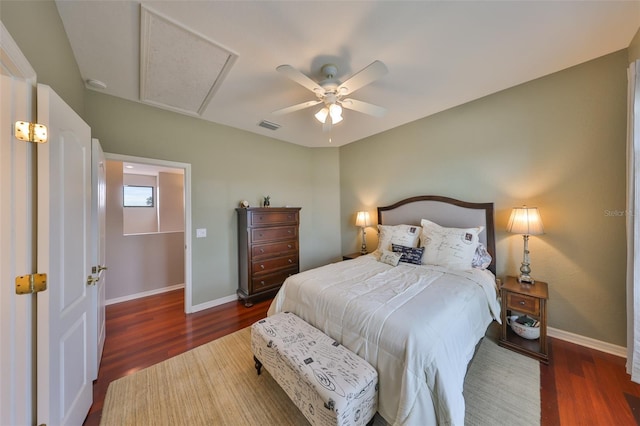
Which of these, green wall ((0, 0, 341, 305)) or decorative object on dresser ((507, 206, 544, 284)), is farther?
decorative object on dresser ((507, 206, 544, 284))

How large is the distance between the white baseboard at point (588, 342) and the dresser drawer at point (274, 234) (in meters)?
3.45

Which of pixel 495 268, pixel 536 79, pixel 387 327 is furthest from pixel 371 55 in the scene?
pixel 495 268

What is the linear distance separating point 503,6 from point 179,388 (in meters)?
3.77

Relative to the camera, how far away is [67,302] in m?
1.30

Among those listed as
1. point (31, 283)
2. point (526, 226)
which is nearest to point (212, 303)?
point (31, 283)

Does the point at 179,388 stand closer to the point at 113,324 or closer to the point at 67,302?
the point at 67,302

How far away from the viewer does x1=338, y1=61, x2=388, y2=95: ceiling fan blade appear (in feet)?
5.21

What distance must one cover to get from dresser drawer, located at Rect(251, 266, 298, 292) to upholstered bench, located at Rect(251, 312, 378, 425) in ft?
5.38

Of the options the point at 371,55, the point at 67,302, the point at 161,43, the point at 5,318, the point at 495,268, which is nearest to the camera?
the point at 5,318

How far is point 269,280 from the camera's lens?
3535mm

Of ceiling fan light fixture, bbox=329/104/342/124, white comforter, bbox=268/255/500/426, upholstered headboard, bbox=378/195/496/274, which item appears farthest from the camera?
upholstered headboard, bbox=378/195/496/274

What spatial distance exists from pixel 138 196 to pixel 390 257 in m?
5.07

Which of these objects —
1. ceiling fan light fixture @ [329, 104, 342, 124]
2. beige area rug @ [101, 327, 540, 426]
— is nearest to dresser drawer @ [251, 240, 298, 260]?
beige area rug @ [101, 327, 540, 426]

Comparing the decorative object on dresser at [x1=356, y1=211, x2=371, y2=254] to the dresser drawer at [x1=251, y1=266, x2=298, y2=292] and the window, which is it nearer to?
the dresser drawer at [x1=251, y1=266, x2=298, y2=292]
